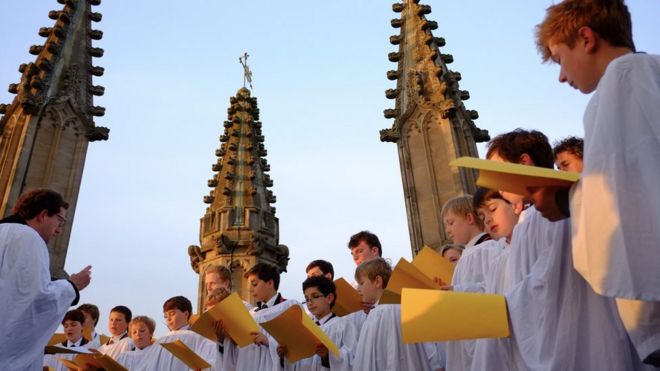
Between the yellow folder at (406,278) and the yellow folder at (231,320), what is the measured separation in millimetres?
1819

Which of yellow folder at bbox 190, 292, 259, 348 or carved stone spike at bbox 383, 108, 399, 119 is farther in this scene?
carved stone spike at bbox 383, 108, 399, 119

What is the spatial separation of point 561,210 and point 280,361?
164 inches

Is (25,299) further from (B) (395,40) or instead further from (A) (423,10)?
(A) (423,10)

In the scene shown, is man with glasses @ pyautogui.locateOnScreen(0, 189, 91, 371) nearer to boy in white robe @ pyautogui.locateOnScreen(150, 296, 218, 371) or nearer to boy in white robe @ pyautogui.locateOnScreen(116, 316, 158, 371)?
boy in white robe @ pyautogui.locateOnScreen(150, 296, 218, 371)

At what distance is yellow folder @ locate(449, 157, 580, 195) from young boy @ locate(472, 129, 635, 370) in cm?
48

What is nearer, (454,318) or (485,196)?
(454,318)

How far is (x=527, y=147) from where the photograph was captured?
9.89 feet

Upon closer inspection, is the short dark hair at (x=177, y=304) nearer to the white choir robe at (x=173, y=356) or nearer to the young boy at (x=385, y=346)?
the white choir robe at (x=173, y=356)

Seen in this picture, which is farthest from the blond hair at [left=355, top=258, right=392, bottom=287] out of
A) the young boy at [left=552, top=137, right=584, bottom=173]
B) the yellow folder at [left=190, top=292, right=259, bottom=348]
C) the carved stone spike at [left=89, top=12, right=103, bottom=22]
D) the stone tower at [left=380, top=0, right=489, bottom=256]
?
the carved stone spike at [left=89, top=12, right=103, bottom=22]

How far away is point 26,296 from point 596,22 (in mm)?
4235

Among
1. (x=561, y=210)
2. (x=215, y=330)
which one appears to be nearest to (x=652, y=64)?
(x=561, y=210)

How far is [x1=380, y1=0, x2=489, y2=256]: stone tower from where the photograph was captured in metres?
11.8

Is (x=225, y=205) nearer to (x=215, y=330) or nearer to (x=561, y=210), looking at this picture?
(x=215, y=330)

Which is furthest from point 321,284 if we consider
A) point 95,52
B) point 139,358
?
point 95,52
